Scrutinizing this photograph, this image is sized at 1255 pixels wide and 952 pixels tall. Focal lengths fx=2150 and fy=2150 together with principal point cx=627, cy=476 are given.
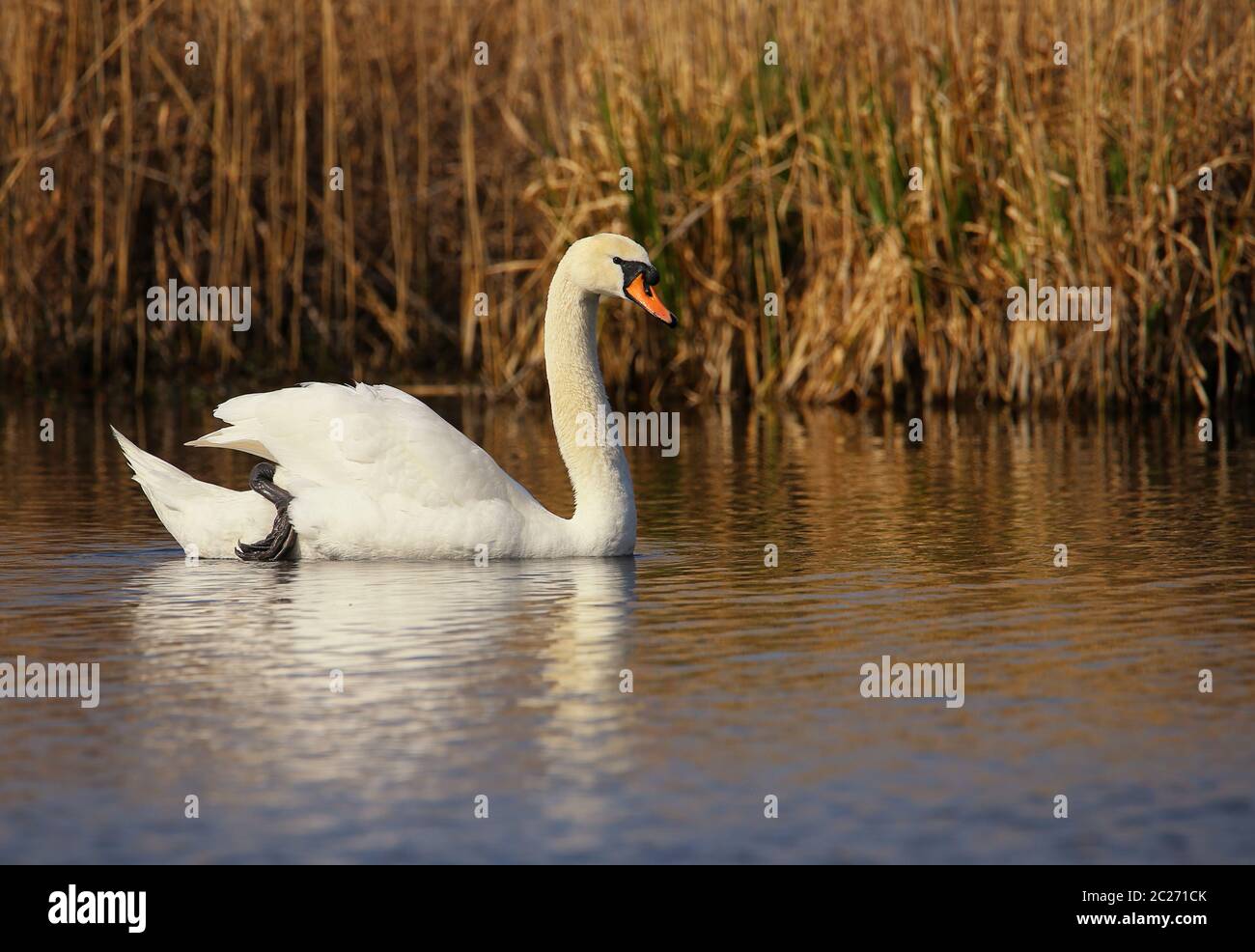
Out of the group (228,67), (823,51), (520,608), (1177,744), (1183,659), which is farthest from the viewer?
(228,67)

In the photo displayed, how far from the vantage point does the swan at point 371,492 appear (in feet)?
30.0

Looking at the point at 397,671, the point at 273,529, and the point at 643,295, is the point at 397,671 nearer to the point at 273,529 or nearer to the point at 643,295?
the point at 273,529

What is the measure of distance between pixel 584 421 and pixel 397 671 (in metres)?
3.05

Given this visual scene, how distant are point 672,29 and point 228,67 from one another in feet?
13.6

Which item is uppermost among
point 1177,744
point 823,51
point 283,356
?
point 823,51

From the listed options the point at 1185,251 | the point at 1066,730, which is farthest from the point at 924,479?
the point at 1066,730

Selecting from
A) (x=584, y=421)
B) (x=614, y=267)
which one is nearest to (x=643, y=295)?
(x=614, y=267)

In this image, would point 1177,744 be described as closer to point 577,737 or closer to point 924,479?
point 577,737

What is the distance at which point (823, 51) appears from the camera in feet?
55.1

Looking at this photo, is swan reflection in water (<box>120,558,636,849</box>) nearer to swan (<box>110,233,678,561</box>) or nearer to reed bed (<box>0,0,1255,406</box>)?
swan (<box>110,233,678,561</box>)

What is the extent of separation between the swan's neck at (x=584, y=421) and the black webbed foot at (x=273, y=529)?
4.04 ft

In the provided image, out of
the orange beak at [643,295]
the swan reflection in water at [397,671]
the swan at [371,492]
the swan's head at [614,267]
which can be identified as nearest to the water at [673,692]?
the swan reflection in water at [397,671]

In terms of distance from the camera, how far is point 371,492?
918cm

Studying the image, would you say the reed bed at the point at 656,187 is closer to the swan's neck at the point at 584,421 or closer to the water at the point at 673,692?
the water at the point at 673,692
